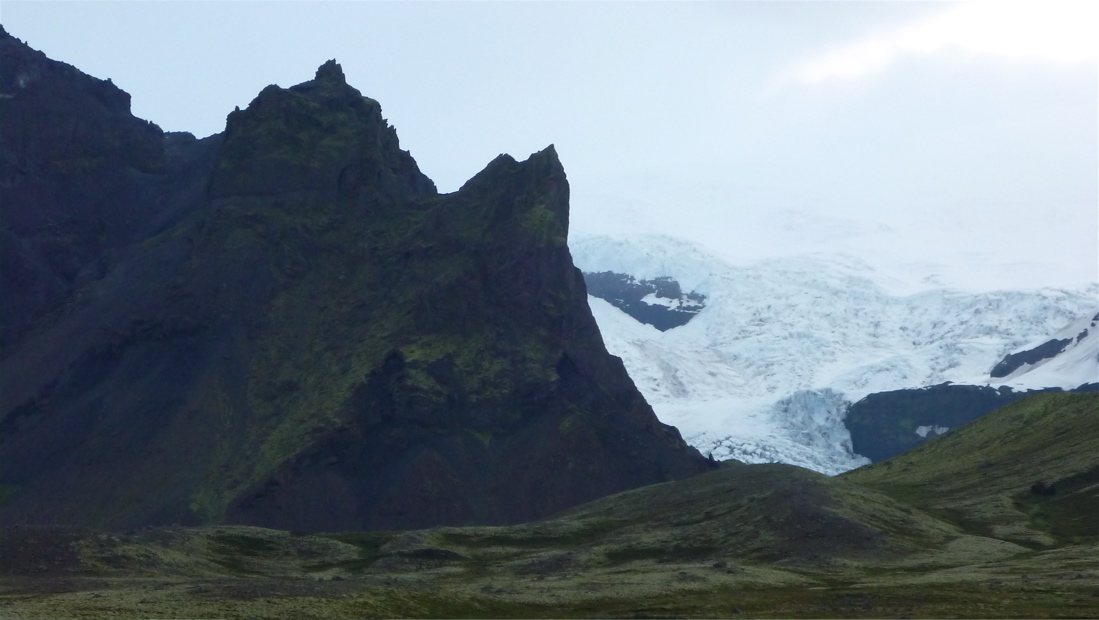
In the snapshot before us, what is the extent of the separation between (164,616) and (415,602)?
1896 cm

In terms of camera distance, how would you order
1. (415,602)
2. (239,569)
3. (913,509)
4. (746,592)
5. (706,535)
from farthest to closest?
(913,509), (706,535), (239,569), (746,592), (415,602)

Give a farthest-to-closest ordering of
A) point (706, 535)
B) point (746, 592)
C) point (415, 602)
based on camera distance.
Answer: point (706, 535)
point (746, 592)
point (415, 602)

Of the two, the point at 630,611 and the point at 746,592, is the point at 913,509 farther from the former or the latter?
the point at 630,611

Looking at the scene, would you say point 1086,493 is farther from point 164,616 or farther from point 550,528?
point 164,616

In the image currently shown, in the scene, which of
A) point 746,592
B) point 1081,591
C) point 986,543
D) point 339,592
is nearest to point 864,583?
point 746,592

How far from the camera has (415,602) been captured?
102 metres

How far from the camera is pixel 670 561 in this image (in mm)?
158750

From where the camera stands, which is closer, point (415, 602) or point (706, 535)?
point (415, 602)

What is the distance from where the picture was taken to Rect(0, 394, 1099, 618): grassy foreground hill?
101938 mm

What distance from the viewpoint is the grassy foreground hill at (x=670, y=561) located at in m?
→ 102

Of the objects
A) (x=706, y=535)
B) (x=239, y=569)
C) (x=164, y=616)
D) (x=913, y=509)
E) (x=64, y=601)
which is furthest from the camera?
(x=913, y=509)

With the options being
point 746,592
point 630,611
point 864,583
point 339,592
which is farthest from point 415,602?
point 864,583

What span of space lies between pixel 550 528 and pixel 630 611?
81.8m

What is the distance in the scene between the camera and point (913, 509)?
590 feet
